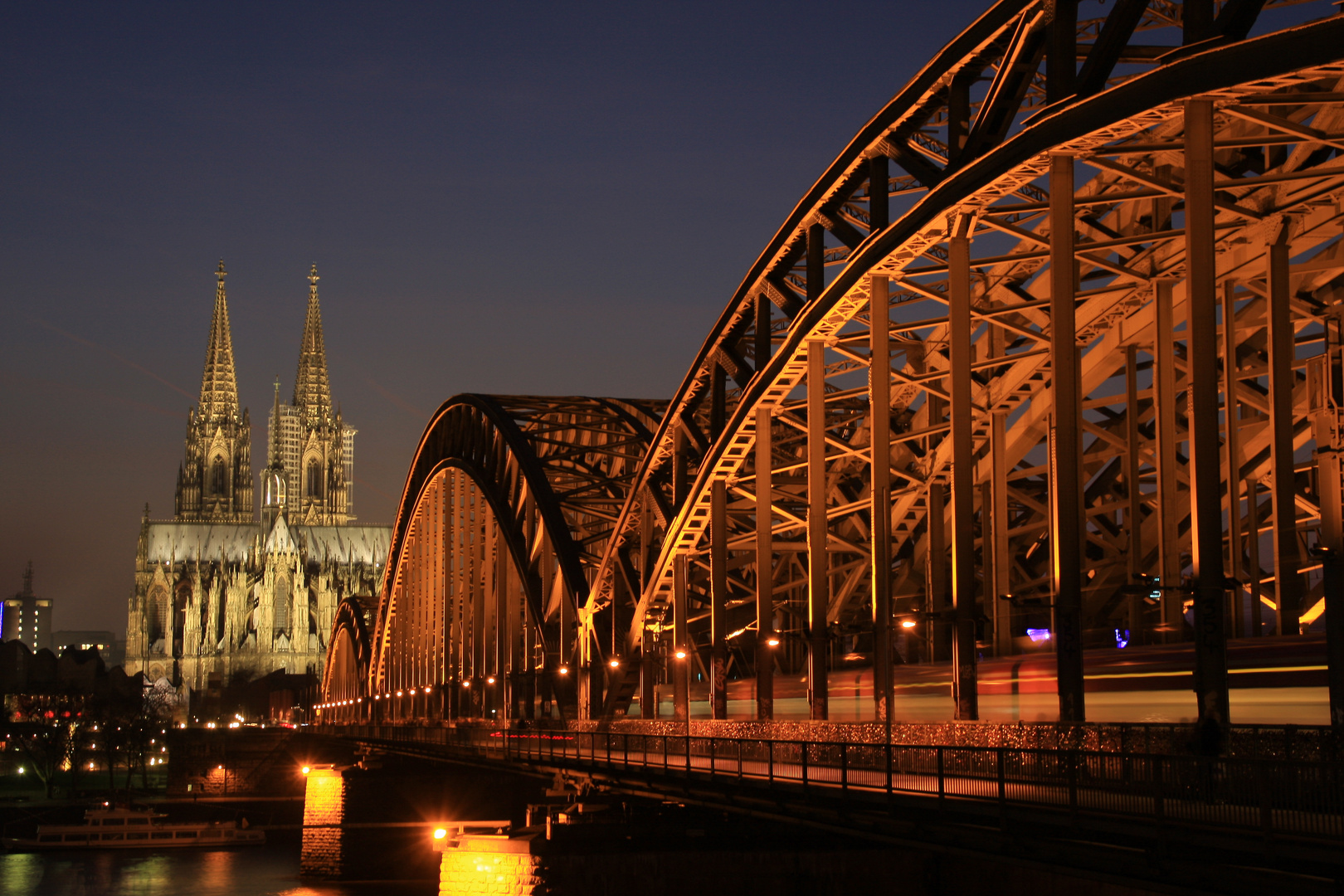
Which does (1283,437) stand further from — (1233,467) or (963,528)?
(963,528)

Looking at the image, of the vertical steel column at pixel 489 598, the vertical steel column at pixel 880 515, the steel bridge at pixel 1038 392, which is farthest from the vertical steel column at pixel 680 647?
the vertical steel column at pixel 489 598

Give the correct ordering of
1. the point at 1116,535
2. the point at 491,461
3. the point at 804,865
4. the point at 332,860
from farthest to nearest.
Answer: the point at 332,860 → the point at 491,461 → the point at 1116,535 → the point at 804,865

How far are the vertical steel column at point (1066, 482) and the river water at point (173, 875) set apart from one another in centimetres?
5182

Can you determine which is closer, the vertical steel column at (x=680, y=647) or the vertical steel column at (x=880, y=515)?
the vertical steel column at (x=880, y=515)

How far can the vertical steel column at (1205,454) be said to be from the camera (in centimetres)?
1831

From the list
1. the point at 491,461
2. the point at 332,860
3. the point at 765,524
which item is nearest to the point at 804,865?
the point at 765,524

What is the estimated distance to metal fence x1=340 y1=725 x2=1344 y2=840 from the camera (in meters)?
14.0

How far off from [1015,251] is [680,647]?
461 inches

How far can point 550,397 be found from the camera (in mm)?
65812

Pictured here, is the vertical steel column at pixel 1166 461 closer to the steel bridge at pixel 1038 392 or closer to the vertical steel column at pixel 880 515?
the steel bridge at pixel 1038 392

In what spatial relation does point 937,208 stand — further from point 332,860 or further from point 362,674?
point 362,674

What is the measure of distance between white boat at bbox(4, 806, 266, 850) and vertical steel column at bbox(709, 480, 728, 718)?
6809 cm

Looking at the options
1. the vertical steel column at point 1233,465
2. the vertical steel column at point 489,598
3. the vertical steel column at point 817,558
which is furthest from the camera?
the vertical steel column at point 489,598

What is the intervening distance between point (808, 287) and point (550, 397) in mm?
35031
